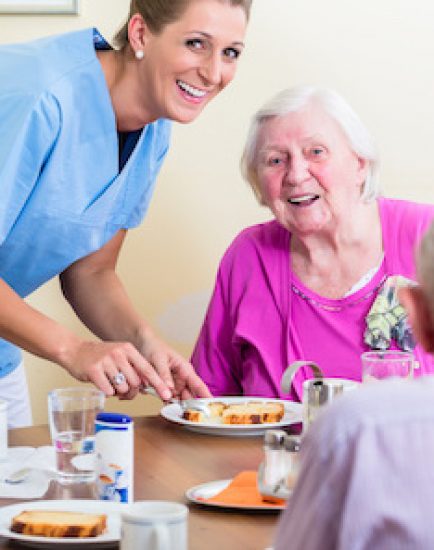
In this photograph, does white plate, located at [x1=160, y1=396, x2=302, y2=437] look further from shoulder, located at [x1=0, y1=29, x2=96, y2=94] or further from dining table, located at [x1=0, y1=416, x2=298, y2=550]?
shoulder, located at [x1=0, y1=29, x2=96, y2=94]

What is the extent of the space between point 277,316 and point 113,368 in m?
0.65

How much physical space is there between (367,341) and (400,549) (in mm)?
1445

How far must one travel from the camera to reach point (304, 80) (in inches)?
115

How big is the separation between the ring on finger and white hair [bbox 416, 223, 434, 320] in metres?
0.99

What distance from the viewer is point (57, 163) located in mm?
1981

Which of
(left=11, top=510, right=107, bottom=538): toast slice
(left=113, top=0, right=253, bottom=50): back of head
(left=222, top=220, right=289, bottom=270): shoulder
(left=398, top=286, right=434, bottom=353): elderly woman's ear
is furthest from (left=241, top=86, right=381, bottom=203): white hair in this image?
(left=398, top=286, right=434, bottom=353): elderly woman's ear

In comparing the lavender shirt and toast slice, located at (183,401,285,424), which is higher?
the lavender shirt

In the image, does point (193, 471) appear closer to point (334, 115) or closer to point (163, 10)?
point (163, 10)

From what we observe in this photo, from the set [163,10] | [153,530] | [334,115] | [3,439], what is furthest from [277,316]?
[153,530]

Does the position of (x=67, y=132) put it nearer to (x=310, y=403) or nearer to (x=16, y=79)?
(x=16, y=79)

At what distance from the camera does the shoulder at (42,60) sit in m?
1.92

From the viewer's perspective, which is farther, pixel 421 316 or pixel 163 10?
pixel 163 10

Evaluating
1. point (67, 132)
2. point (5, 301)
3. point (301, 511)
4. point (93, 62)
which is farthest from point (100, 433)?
point (93, 62)

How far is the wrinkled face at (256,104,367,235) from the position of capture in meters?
2.32
